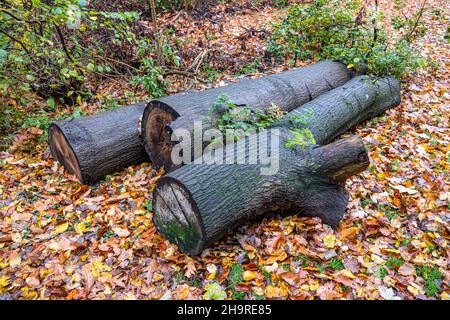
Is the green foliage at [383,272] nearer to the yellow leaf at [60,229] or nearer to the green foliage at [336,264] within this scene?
the green foliage at [336,264]

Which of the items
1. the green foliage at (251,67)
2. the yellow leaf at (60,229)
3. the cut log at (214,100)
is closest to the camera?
the yellow leaf at (60,229)

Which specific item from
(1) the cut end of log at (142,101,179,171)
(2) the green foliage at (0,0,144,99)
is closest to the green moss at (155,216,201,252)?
(1) the cut end of log at (142,101,179,171)

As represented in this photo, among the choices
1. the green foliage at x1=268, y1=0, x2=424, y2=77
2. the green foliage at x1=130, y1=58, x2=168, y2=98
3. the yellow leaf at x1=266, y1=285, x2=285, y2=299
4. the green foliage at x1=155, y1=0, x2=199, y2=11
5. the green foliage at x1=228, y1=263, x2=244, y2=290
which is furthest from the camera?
the green foliage at x1=155, y1=0, x2=199, y2=11

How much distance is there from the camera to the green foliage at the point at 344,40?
6090mm

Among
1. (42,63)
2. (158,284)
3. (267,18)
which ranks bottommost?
(158,284)

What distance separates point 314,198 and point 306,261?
2.37 feet

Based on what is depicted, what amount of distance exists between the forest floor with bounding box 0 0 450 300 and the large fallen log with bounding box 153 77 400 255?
0.23 meters

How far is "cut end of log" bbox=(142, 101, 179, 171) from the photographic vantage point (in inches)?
151

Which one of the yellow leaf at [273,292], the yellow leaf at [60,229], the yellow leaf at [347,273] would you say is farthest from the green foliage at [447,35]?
the yellow leaf at [60,229]

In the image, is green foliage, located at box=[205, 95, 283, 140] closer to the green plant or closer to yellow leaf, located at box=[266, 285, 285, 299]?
the green plant

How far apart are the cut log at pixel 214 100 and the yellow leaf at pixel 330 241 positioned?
1936mm

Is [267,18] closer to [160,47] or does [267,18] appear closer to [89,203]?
[160,47]

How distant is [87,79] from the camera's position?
6246mm

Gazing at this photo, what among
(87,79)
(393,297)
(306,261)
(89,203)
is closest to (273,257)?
(306,261)
